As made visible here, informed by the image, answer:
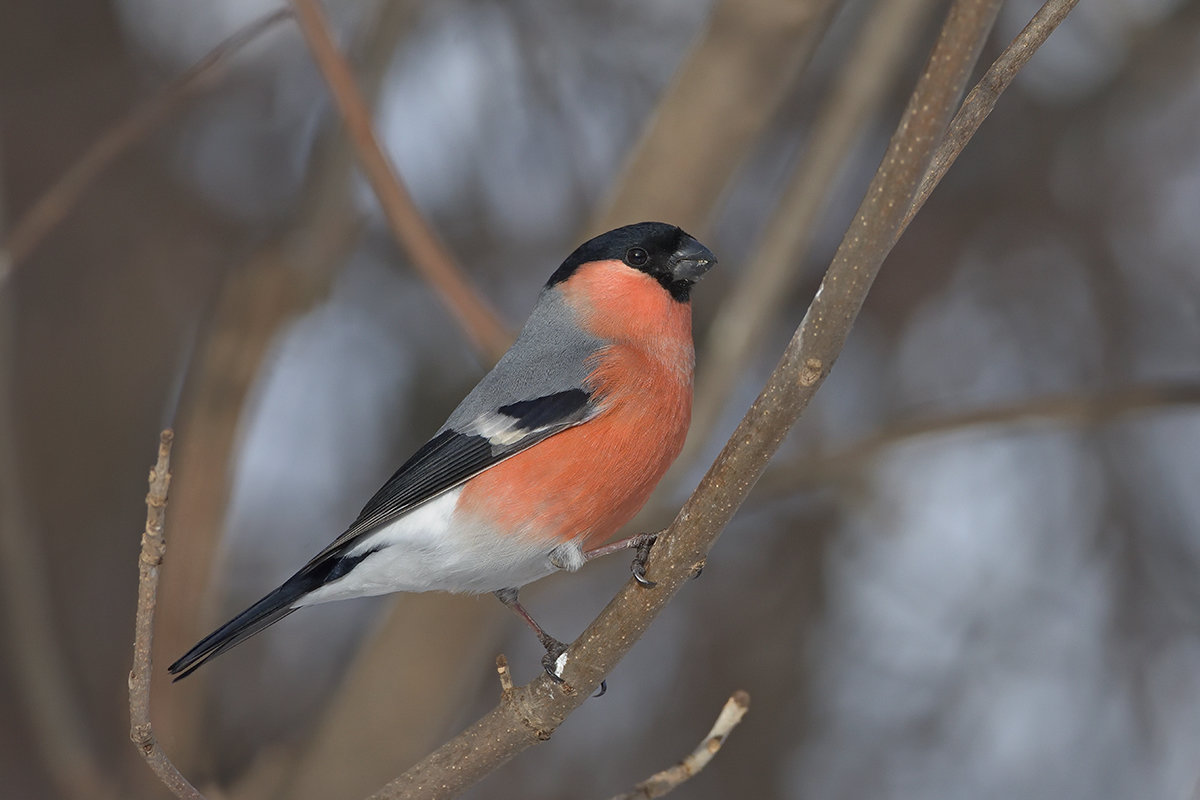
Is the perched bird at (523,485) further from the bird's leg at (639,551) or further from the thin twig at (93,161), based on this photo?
the thin twig at (93,161)

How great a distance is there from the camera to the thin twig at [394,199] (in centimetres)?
324

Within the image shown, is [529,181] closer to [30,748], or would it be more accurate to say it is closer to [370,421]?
[370,421]

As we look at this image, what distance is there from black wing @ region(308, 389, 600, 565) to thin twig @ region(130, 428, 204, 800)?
0.92m

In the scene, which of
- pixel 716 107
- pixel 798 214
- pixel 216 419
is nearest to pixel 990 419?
pixel 798 214

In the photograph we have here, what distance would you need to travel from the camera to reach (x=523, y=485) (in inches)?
115

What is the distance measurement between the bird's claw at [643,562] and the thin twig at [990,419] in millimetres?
1569

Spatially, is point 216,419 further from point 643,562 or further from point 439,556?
point 643,562

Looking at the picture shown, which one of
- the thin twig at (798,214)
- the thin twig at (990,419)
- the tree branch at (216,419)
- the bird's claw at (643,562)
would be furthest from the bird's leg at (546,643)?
the thin twig at (990,419)

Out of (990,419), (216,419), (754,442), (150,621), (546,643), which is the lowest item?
(990,419)

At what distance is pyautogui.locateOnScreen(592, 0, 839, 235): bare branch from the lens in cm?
354

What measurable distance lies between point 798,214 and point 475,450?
1433 mm

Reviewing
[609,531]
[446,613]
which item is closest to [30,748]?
[446,613]

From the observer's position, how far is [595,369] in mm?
3088

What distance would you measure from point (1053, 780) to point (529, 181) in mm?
3448
